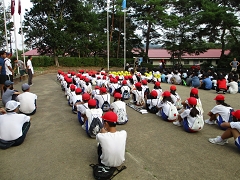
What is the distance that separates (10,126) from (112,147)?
94.7 inches

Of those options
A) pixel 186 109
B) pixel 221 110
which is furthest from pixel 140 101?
pixel 221 110

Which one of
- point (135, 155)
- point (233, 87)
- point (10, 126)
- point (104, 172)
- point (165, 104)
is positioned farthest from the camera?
point (233, 87)

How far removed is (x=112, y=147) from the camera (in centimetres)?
334

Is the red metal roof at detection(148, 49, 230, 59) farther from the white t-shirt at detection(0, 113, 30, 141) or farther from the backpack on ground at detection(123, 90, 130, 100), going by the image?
the white t-shirt at detection(0, 113, 30, 141)

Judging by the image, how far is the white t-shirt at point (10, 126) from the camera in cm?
426

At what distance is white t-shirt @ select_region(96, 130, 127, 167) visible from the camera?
3.34 m

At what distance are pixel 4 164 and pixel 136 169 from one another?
2499 mm

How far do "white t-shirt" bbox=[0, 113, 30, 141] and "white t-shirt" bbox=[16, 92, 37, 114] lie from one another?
2185 mm

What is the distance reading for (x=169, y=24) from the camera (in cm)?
2525

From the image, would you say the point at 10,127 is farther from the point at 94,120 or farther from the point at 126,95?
the point at 126,95

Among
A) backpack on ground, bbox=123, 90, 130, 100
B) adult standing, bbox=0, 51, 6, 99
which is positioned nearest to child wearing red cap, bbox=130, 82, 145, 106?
backpack on ground, bbox=123, 90, 130, 100

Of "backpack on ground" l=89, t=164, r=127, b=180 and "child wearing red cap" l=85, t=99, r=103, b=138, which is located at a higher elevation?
"child wearing red cap" l=85, t=99, r=103, b=138

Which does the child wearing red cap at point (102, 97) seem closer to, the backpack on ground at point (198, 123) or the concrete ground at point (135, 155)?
the concrete ground at point (135, 155)

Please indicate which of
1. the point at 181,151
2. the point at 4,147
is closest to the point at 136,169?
the point at 181,151
